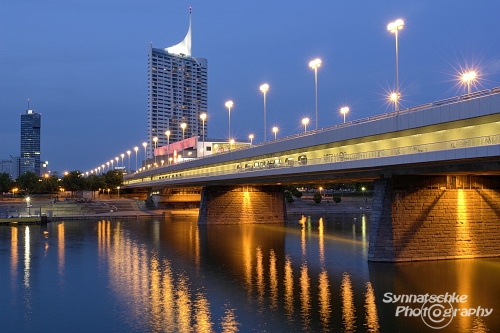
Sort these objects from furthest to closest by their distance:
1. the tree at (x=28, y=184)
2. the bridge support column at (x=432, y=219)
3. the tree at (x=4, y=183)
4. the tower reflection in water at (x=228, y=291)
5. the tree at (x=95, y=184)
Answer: the tree at (x=95, y=184) < the tree at (x=28, y=184) < the tree at (x=4, y=183) < the bridge support column at (x=432, y=219) < the tower reflection in water at (x=228, y=291)

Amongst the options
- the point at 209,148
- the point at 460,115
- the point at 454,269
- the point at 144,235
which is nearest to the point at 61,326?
the point at 460,115

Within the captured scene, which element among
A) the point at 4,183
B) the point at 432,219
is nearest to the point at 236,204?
the point at 432,219

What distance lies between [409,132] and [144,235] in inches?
1285

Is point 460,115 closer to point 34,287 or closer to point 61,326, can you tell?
point 61,326

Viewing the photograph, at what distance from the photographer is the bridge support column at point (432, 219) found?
30.7 m

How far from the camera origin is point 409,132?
2689cm

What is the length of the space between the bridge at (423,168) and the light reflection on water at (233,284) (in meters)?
1.70

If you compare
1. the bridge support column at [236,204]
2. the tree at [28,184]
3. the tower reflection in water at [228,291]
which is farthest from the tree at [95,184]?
the tower reflection in water at [228,291]

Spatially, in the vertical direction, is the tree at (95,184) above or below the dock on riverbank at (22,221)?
above

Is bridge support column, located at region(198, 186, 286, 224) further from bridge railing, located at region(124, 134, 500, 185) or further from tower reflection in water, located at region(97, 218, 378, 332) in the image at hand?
bridge railing, located at region(124, 134, 500, 185)

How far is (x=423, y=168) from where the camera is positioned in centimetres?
2844

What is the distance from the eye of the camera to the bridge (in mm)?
23219

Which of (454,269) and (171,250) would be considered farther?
(171,250)

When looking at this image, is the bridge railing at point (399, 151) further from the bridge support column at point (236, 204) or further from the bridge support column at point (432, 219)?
the bridge support column at point (236, 204)
